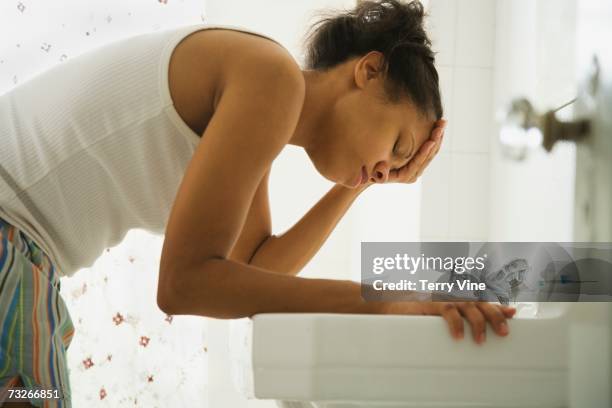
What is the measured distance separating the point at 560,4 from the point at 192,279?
0.66 metres

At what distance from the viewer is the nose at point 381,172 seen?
2.88 feet

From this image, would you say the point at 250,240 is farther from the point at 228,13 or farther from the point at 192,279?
the point at 228,13

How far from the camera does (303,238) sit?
1.03 meters

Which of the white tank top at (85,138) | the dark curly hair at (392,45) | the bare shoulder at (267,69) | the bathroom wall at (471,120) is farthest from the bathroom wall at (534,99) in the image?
the white tank top at (85,138)

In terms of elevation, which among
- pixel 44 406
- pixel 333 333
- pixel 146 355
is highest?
pixel 333 333

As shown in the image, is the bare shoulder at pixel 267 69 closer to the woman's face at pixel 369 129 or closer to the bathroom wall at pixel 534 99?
the woman's face at pixel 369 129

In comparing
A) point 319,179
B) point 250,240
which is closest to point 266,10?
point 319,179

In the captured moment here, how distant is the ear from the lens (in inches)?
33.4

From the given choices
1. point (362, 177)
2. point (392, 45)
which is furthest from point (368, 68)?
point (362, 177)

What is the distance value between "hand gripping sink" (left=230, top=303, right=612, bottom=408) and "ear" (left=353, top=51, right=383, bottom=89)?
43 centimetres

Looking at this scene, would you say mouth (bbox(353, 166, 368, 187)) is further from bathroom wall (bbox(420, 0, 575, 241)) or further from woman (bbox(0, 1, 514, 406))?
bathroom wall (bbox(420, 0, 575, 241))

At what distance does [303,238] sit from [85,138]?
1.28ft

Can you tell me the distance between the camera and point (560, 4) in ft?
3.07

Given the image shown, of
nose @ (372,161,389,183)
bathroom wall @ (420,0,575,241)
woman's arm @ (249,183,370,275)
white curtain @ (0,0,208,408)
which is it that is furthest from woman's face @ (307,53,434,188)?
white curtain @ (0,0,208,408)
